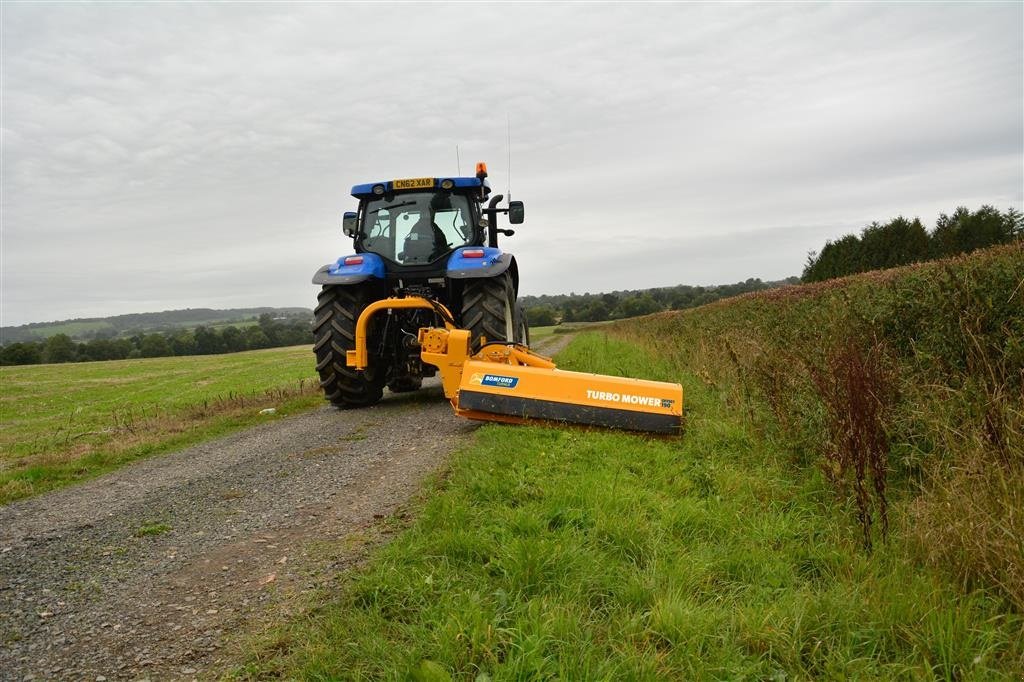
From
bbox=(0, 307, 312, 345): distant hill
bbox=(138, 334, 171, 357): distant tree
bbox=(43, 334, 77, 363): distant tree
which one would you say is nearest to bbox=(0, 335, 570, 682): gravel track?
bbox=(138, 334, 171, 357): distant tree

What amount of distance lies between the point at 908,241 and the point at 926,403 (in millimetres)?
46342

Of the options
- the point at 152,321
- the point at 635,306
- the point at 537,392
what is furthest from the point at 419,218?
the point at 152,321

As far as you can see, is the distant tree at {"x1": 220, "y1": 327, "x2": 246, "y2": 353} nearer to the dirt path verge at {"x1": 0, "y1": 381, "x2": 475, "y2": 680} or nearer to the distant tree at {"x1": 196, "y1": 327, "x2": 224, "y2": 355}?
the distant tree at {"x1": 196, "y1": 327, "x2": 224, "y2": 355}

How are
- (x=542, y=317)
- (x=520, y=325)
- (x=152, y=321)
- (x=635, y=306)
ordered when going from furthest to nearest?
(x=152, y=321)
(x=542, y=317)
(x=635, y=306)
(x=520, y=325)

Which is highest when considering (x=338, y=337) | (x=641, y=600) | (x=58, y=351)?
(x=338, y=337)

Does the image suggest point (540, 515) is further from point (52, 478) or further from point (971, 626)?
point (52, 478)

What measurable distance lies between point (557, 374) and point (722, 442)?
1.52 meters

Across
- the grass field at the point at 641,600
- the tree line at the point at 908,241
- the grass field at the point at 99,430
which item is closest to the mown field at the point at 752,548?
the grass field at the point at 641,600

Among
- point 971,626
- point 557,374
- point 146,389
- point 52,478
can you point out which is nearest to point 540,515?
point 971,626

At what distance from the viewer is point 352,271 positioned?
7566 millimetres

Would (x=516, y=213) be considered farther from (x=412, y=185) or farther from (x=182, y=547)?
(x=182, y=547)

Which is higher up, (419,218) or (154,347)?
(419,218)

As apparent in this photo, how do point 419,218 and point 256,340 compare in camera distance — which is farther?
point 256,340

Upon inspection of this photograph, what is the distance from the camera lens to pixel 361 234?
848 centimetres
